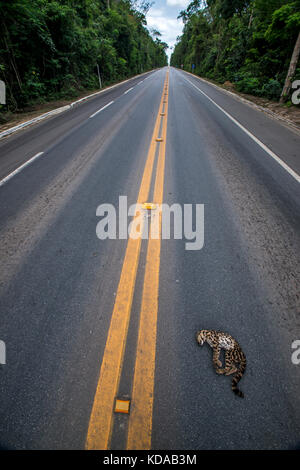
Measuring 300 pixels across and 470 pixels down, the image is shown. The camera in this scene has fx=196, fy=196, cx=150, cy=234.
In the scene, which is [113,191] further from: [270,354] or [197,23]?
[197,23]

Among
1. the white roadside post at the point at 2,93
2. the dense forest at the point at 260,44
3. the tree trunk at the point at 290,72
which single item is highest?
the dense forest at the point at 260,44

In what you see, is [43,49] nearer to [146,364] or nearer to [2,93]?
[2,93]

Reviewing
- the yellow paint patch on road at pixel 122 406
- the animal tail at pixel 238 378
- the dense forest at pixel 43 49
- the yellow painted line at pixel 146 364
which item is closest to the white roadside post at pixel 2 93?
the dense forest at pixel 43 49

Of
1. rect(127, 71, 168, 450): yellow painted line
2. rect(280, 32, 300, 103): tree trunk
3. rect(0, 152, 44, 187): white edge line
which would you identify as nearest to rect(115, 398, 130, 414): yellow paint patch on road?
rect(127, 71, 168, 450): yellow painted line

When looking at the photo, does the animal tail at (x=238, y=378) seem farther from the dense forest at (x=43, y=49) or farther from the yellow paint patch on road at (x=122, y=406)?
the dense forest at (x=43, y=49)

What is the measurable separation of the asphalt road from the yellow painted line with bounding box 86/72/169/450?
0.10 ft

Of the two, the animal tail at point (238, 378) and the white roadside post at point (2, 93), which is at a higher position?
the white roadside post at point (2, 93)

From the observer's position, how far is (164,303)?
1947 mm

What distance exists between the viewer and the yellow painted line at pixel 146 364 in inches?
50.0

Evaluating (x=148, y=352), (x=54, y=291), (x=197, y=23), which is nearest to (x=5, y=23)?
(x=54, y=291)

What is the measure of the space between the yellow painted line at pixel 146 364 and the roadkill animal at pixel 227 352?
1.42 feet

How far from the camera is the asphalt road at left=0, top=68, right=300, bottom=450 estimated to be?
1312 mm

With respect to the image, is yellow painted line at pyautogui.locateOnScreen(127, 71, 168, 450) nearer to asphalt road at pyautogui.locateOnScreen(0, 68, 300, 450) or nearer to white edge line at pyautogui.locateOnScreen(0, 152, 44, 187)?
asphalt road at pyautogui.locateOnScreen(0, 68, 300, 450)
